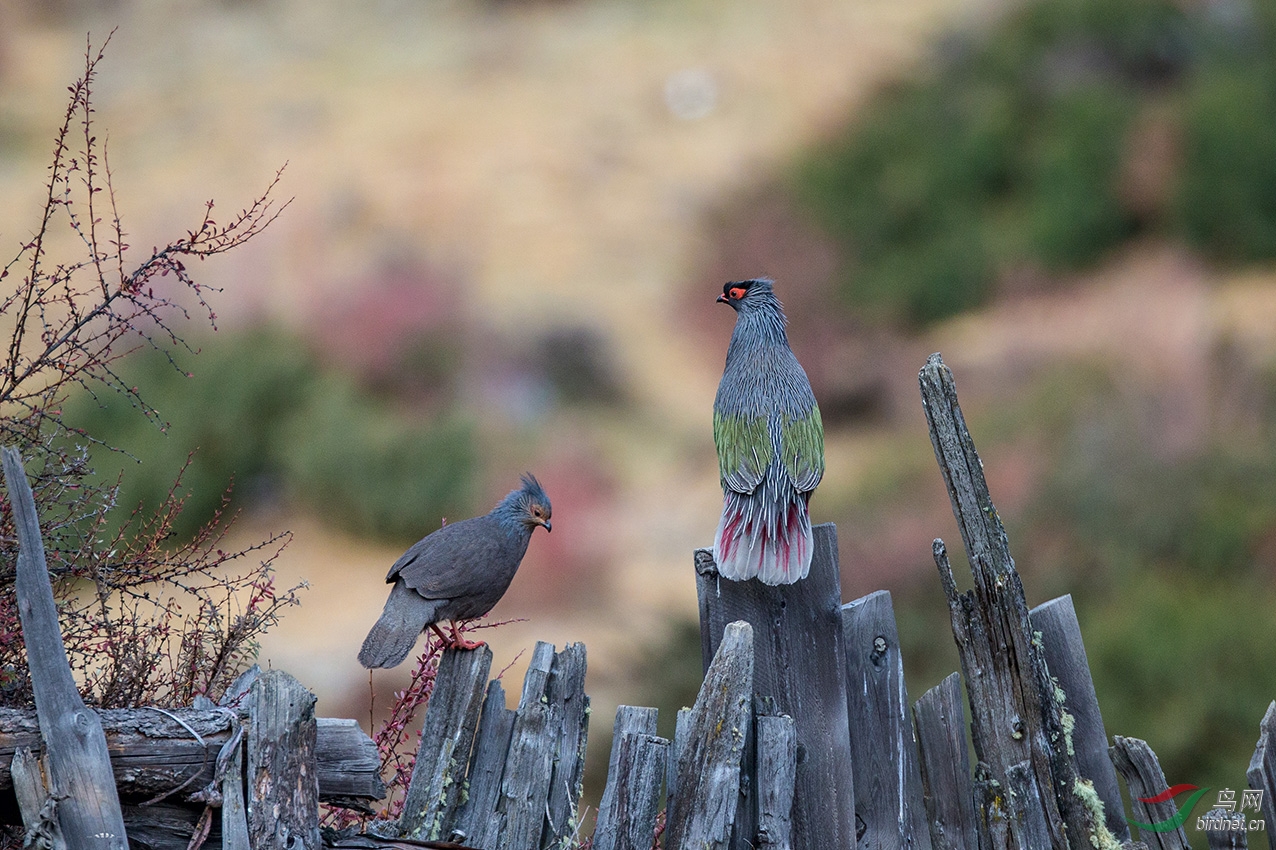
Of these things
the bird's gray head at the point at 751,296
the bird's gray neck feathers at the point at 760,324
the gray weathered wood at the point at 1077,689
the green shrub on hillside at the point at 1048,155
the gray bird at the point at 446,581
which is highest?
the green shrub on hillside at the point at 1048,155

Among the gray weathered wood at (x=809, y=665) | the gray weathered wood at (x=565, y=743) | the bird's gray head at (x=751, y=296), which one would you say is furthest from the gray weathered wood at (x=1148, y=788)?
the bird's gray head at (x=751, y=296)

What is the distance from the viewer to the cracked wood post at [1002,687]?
286 centimetres

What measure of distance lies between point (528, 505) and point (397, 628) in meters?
0.74

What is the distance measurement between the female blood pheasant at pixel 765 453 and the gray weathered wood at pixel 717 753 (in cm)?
22

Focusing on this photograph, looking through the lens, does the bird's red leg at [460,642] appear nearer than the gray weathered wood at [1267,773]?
No

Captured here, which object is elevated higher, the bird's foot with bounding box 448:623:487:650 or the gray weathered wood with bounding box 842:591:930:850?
the bird's foot with bounding box 448:623:487:650

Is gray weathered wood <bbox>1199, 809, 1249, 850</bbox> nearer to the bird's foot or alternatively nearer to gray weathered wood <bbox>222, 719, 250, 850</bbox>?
the bird's foot

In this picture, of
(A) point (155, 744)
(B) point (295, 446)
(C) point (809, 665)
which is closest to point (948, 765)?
(C) point (809, 665)

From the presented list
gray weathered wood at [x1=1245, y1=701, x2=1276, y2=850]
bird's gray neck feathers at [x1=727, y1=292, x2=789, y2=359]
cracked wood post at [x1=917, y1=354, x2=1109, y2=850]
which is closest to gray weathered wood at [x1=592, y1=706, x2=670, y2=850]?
cracked wood post at [x1=917, y1=354, x2=1109, y2=850]

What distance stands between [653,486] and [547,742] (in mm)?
10129

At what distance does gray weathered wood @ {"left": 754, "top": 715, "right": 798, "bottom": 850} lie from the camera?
2.84 metres

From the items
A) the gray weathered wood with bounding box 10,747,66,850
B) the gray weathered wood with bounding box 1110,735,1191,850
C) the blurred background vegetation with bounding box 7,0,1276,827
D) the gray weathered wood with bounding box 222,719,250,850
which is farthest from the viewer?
the blurred background vegetation with bounding box 7,0,1276,827

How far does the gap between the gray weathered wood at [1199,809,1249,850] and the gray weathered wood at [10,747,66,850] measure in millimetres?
2678

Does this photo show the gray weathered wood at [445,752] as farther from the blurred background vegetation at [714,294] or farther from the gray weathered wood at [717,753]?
the blurred background vegetation at [714,294]
